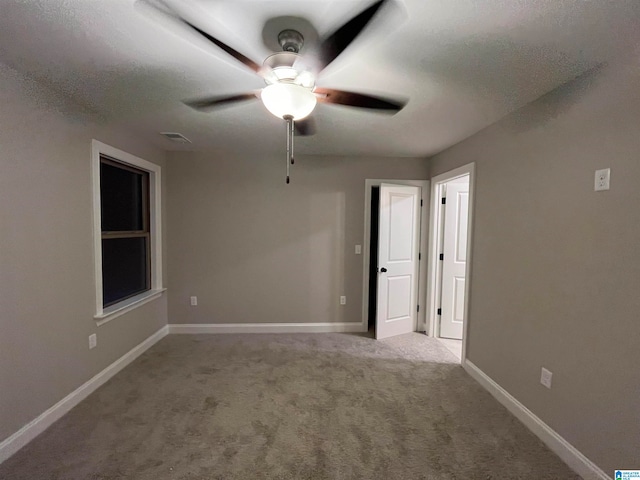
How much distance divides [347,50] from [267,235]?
2.67m

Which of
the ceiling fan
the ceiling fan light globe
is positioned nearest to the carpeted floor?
the ceiling fan

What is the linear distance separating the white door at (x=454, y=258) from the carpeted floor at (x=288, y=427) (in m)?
0.81

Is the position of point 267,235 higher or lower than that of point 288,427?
higher

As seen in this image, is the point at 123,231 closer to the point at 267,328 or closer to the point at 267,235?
Answer: the point at 267,235

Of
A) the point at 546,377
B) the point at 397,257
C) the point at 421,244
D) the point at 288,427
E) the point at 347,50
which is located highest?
the point at 347,50

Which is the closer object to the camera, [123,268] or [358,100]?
[358,100]

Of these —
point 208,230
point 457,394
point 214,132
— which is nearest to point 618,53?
point 457,394

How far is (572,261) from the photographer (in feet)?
5.82

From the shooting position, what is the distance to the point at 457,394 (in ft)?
8.03

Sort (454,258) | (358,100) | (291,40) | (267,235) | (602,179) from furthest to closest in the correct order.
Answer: (267,235) < (454,258) < (358,100) < (602,179) < (291,40)

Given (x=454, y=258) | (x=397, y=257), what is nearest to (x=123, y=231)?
(x=397, y=257)

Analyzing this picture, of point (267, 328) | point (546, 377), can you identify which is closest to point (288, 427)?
point (546, 377)

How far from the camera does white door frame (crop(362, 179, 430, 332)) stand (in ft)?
12.5

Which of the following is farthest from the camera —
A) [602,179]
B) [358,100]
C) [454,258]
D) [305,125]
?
[454,258]
